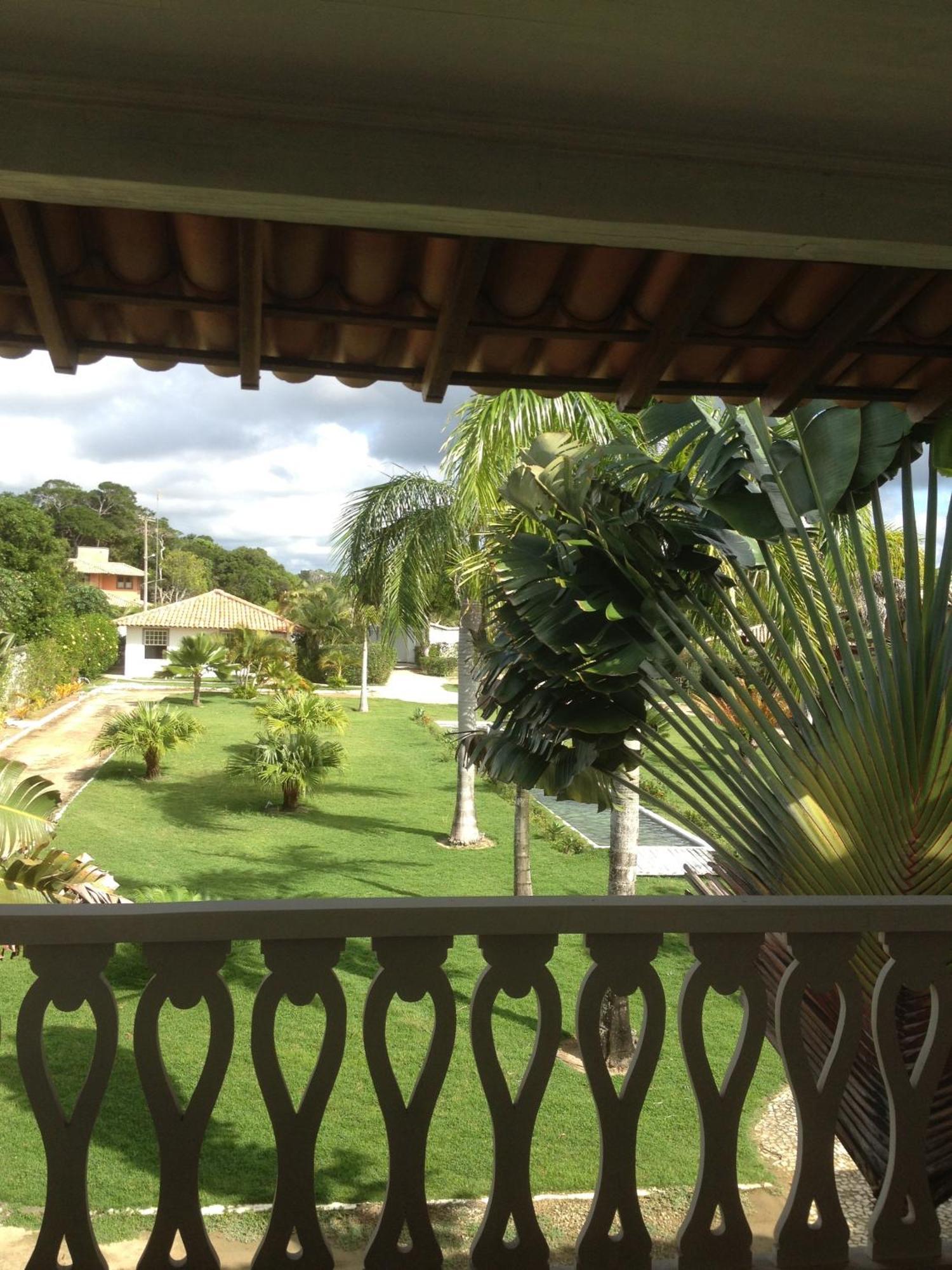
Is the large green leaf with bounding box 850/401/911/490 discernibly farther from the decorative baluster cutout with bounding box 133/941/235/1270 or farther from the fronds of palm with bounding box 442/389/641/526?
the fronds of palm with bounding box 442/389/641/526

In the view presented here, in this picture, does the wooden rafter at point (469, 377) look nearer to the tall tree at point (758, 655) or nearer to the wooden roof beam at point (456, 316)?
the wooden roof beam at point (456, 316)

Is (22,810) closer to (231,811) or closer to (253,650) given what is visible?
(231,811)

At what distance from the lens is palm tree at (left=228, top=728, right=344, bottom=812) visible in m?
21.0

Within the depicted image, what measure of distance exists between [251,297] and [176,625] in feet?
146

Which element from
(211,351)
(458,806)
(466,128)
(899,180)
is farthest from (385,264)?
(458,806)

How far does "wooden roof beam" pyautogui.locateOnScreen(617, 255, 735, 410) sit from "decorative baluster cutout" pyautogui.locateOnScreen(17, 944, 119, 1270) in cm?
173

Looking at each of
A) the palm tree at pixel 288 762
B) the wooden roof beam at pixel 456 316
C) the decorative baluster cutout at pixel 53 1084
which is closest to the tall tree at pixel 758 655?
the wooden roof beam at pixel 456 316

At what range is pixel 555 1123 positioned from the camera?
8.34m

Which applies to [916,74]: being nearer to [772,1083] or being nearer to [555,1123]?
[555,1123]

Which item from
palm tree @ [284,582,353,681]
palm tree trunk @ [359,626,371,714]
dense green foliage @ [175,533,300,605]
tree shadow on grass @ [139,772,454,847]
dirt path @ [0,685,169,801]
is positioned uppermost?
dense green foliage @ [175,533,300,605]

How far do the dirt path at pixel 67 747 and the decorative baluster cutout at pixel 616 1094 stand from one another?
20897mm

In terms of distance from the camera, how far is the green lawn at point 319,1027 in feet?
24.4

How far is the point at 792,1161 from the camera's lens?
729 cm

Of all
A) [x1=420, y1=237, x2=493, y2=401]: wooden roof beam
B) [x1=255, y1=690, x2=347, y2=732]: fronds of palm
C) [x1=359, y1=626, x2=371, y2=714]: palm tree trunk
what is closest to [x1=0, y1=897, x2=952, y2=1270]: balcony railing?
[x1=420, y1=237, x2=493, y2=401]: wooden roof beam
